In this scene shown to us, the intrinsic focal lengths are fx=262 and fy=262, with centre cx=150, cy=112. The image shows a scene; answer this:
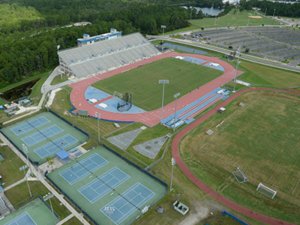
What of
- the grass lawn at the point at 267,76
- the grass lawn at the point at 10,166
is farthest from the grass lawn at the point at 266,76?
the grass lawn at the point at 10,166

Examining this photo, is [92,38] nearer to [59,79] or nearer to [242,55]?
[59,79]

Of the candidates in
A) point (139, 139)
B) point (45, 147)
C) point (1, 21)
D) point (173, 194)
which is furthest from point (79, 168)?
point (1, 21)

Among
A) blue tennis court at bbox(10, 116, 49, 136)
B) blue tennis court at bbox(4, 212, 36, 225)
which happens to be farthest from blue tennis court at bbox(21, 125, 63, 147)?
blue tennis court at bbox(4, 212, 36, 225)

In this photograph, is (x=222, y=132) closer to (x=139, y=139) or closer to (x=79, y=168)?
(x=139, y=139)

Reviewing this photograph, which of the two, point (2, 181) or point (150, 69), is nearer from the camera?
point (2, 181)

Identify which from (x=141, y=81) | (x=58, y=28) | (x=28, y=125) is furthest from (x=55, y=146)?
(x=58, y=28)

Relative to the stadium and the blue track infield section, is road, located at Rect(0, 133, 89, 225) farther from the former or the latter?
the blue track infield section
